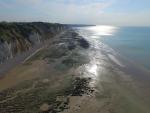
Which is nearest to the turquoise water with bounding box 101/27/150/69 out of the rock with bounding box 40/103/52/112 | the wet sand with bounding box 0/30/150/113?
the wet sand with bounding box 0/30/150/113

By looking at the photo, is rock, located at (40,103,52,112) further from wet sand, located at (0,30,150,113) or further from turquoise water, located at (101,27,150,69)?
turquoise water, located at (101,27,150,69)

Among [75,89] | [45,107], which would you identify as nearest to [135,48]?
[75,89]

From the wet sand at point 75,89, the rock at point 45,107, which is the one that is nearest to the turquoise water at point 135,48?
the wet sand at point 75,89

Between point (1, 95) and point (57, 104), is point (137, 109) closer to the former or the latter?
point (57, 104)

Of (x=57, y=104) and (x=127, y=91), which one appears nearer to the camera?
(x=57, y=104)

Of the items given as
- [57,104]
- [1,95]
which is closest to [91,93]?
[57,104]

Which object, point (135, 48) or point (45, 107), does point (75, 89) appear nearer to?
point (45, 107)

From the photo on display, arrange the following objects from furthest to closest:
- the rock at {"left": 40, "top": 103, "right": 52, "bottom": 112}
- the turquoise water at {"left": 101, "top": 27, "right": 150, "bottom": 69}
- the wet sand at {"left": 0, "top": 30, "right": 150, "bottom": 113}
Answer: the turquoise water at {"left": 101, "top": 27, "right": 150, "bottom": 69}
the wet sand at {"left": 0, "top": 30, "right": 150, "bottom": 113}
the rock at {"left": 40, "top": 103, "right": 52, "bottom": 112}

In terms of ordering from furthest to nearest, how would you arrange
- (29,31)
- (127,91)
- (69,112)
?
(29,31), (127,91), (69,112)
